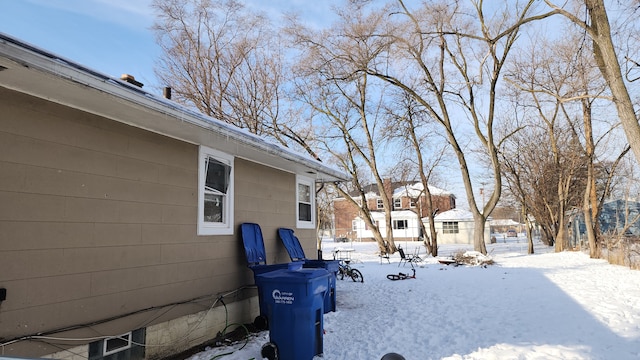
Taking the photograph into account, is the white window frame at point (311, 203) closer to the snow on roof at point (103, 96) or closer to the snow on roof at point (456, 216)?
the snow on roof at point (103, 96)

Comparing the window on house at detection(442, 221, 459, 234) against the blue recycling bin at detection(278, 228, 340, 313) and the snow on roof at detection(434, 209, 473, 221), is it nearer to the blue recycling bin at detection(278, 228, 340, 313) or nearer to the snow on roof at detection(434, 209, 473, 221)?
the snow on roof at detection(434, 209, 473, 221)

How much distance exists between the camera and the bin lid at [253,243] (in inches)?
237

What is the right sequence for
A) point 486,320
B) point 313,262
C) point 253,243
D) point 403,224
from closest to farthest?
point 486,320, point 253,243, point 313,262, point 403,224

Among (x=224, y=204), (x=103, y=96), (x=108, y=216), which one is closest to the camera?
(x=103, y=96)

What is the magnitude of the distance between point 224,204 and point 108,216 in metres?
2.05

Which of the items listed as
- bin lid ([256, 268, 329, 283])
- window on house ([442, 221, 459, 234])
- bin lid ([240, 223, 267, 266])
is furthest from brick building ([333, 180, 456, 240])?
bin lid ([256, 268, 329, 283])

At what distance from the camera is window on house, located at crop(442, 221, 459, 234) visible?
36.3 meters

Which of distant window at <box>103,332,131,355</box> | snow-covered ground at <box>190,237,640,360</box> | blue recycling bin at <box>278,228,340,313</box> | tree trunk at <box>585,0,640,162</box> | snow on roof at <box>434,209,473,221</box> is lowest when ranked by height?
snow-covered ground at <box>190,237,640,360</box>

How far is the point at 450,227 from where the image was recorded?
1442 inches

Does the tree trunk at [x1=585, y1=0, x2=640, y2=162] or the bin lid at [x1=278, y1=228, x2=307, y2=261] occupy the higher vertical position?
the tree trunk at [x1=585, y1=0, x2=640, y2=162]

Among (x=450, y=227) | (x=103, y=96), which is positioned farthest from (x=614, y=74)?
(x=450, y=227)

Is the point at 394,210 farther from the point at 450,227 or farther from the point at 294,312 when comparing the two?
the point at 294,312

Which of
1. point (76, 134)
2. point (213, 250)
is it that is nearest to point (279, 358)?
point (213, 250)

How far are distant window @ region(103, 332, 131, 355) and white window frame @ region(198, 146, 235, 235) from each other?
1557 mm
